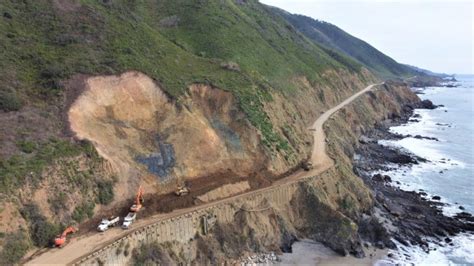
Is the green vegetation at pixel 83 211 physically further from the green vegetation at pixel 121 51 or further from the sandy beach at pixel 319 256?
the sandy beach at pixel 319 256

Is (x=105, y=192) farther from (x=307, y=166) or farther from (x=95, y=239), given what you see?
(x=307, y=166)

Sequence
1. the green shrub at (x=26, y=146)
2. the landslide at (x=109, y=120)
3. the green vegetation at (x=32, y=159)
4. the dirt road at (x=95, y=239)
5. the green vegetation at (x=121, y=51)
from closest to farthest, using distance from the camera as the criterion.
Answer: the dirt road at (x=95, y=239) < the green vegetation at (x=32, y=159) < the landslide at (x=109, y=120) < the green shrub at (x=26, y=146) < the green vegetation at (x=121, y=51)

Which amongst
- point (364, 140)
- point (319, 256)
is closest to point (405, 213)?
point (319, 256)

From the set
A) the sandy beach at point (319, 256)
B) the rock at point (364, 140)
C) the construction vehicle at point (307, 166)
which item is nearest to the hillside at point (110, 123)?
the construction vehicle at point (307, 166)

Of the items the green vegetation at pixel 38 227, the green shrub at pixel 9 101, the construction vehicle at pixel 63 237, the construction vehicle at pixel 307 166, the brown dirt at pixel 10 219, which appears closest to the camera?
the brown dirt at pixel 10 219

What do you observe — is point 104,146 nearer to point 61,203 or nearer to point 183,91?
point 61,203

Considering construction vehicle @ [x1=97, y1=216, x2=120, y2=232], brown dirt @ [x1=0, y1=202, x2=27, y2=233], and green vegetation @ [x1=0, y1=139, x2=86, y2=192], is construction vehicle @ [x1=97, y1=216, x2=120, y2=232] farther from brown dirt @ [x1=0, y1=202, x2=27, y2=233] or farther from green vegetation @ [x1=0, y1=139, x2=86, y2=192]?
green vegetation @ [x1=0, y1=139, x2=86, y2=192]
